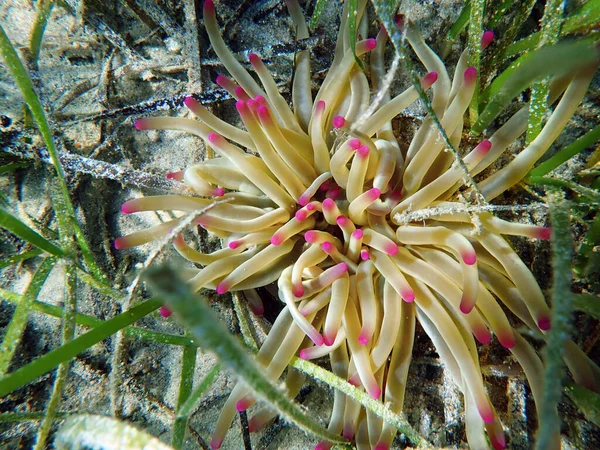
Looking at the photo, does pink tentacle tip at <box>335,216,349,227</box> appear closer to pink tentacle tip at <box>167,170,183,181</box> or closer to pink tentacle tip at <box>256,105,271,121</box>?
pink tentacle tip at <box>256,105,271,121</box>

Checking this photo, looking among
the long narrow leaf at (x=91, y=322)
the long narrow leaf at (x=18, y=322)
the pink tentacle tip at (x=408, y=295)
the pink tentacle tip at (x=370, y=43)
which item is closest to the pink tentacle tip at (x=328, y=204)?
the pink tentacle tip at (x=408, y=295)

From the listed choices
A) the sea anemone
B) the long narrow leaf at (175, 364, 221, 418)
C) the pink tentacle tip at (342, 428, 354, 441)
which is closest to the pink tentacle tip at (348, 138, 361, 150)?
the sea anemone

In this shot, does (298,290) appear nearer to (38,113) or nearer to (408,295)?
(408,295)

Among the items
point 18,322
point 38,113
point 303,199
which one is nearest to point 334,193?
point 303,199

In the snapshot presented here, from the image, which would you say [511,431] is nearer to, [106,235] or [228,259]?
[228,259]

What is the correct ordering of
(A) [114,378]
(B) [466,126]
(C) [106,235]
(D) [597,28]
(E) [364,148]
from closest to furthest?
(E) [364,148], (D) [597,28], (A) [114,378], (B) [466,126], (C) [106,235]

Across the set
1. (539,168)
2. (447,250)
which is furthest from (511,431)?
(539,168)
